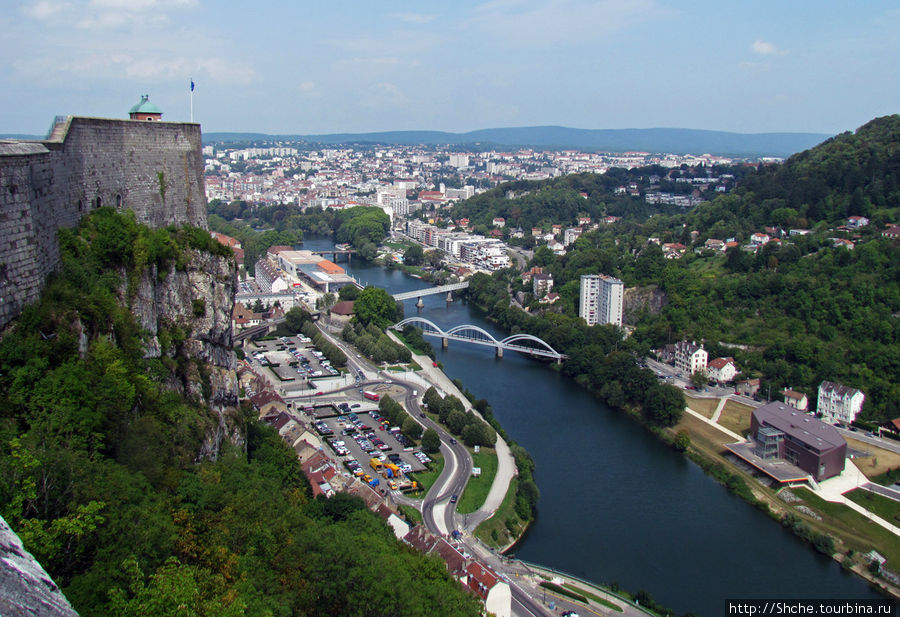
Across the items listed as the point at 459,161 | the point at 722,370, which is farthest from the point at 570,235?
the point at 459,161

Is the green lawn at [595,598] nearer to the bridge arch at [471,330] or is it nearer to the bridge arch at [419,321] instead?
the bridge arch at [471,330]

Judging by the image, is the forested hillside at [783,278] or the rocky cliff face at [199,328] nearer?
the rocky cliff face at [199,328]

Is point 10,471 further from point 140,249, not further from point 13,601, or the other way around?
point 140,249

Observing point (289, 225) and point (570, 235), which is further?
point (289, 225)

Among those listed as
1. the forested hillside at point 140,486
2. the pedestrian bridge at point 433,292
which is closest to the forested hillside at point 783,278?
the pedestrian bridge at point 433,292

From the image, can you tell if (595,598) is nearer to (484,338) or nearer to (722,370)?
(722,370)

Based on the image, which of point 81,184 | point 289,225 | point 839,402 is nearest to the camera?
point 81,184

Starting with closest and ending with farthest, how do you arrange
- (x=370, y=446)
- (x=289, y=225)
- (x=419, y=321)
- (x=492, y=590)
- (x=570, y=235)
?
(x=492, y=590)
(x=370, y=446)
(x=419, y=321)
(x=570, y=235)
(x=289, y=225)
